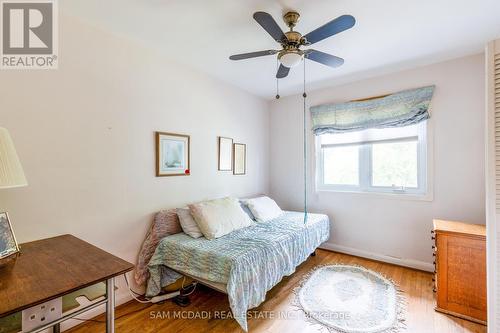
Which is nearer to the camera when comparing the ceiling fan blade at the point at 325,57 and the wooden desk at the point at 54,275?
the wooden desk at the point at 54,275

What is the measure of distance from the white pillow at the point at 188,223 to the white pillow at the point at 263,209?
88 cm

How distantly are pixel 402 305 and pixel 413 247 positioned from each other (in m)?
0.97

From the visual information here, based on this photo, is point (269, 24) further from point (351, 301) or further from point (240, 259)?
point (351, 301)

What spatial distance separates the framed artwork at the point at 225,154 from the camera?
3.12 metres

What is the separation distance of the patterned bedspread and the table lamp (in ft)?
3.52

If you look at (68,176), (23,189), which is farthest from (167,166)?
(23,189)

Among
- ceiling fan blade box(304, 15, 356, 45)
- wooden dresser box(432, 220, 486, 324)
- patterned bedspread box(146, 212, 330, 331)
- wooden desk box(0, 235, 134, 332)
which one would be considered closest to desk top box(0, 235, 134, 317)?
wooden desk box(0, 235, 134, 332)

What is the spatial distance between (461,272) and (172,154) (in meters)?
2.89

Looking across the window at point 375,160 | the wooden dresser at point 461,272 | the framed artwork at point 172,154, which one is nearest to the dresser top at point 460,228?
the wooden dresser at point 461,272

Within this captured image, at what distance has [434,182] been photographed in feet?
8.75

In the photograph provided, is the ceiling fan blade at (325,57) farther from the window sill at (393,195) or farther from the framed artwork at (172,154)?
the window sill at (393,195)

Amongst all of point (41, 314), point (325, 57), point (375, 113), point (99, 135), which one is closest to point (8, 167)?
point (41, 314)

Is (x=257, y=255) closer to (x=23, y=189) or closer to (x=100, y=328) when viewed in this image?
(x=100, y=328)

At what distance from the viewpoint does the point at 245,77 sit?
3.05 meters
